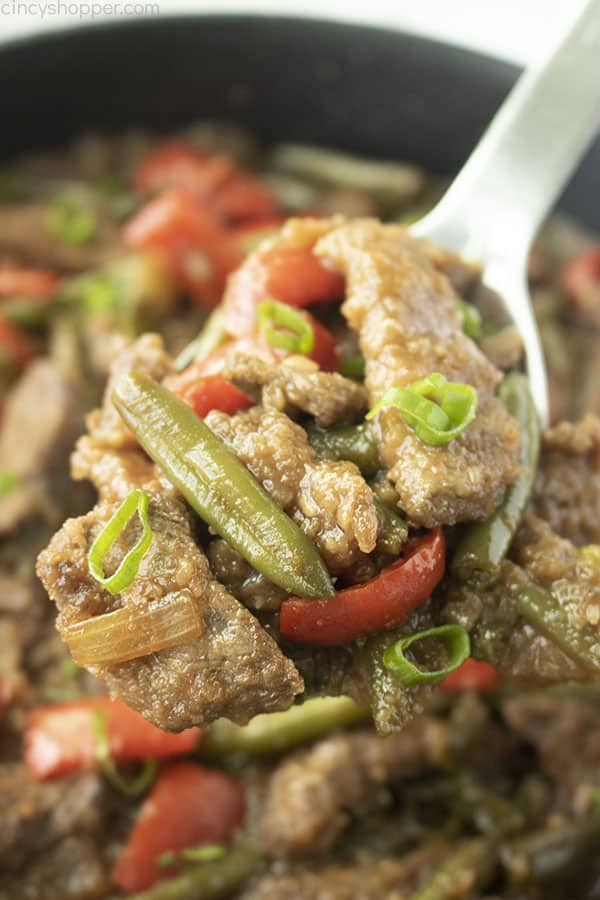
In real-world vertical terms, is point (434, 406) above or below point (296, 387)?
above

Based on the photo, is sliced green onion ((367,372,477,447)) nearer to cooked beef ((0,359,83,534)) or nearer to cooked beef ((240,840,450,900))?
cooked beef ((240,840,450,900))

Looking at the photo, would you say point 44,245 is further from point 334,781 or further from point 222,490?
point 222,490

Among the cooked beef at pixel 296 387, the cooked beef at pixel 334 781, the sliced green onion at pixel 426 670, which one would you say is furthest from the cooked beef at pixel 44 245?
the sliced green onion at pixel 426 670

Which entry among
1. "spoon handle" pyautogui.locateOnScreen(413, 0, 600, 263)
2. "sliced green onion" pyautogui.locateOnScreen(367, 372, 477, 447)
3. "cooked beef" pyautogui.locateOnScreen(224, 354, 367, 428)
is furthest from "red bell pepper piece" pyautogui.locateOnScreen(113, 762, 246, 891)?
"spoon handle" pyautogui.locateOnScreen(413, 0, 600, 263)

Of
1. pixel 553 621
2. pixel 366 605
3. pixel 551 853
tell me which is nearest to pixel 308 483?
pixel 366 605

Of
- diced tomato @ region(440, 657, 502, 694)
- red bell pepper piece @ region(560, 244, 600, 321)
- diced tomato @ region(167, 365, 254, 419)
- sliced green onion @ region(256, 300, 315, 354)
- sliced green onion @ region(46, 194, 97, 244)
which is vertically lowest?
sliced green onion @ region(46, 194, 97, 244)

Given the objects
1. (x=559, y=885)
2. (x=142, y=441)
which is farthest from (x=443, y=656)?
(x=559, y=885)

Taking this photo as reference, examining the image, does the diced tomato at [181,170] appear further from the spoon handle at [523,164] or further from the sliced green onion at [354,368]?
the sliced green onion at [354,368]
